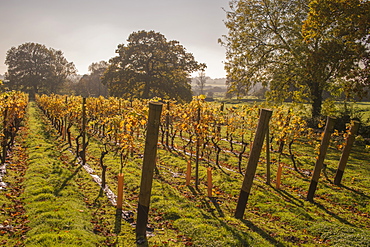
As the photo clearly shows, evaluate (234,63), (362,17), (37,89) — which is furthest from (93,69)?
(362,17)

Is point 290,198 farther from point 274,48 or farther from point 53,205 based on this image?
point 274,48

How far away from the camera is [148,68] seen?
33.9 meters

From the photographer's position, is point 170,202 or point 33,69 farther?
point 33,69

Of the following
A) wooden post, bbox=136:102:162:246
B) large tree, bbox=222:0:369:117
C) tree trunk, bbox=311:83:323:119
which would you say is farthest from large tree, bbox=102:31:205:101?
wooden post, bbox=136:102:162:246

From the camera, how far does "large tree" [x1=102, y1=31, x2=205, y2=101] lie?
107 ft

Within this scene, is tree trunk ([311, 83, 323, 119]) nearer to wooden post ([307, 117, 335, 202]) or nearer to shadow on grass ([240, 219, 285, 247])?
wooden post ([307, 117, 335, 202])

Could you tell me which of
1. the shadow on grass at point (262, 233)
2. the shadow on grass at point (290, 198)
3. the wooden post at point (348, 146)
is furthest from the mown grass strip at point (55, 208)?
the wooden post at point (348, 146)

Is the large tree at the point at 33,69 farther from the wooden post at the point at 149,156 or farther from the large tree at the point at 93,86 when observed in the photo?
the wooden post at the point at 149,156

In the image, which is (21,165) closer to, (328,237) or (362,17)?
(328,237)

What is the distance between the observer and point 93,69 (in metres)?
78.4

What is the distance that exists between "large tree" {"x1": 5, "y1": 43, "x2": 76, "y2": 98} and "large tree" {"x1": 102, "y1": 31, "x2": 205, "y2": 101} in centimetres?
3957

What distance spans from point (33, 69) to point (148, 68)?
45555mm

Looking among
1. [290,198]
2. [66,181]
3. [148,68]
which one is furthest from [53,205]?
[148,68]

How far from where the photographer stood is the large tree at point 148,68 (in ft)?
107
